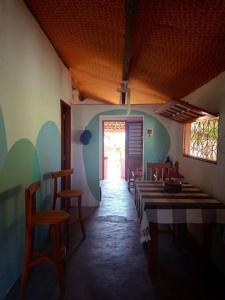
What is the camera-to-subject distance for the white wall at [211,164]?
8.08ft

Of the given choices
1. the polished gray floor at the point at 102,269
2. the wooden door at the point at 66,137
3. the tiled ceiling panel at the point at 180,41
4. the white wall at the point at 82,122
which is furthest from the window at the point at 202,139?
the wooden door at the point at 66,137

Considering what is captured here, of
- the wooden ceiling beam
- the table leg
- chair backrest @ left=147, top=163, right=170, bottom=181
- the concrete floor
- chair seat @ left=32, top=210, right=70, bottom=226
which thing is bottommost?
the concrete floor

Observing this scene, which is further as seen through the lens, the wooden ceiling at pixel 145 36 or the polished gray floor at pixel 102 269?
the polished gray floor at pixel 102 269

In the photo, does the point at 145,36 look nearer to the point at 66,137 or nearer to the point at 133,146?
the point at 66,137

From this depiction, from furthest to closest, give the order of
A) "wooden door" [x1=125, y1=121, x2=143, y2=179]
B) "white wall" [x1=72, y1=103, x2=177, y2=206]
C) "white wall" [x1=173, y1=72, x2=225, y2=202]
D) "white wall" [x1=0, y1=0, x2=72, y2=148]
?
"wooden door" [x1=125, y1=121, x2=143, y2=179] → "white wall" [x1=72, y1=103, x2=177, y2=206] → "white wall" [x1=173, y1=72, x2=225, y2=202] → "white wall" [x1=0, y1=0, x2=72, y2=148]

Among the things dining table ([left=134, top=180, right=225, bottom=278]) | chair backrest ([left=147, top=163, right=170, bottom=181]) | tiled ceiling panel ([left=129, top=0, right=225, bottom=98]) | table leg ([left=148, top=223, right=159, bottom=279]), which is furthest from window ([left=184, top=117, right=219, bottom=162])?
table leg ([left=148, top=223, right=159, bottom=279])

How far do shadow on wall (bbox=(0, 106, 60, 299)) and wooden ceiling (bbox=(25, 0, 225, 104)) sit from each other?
1.14m

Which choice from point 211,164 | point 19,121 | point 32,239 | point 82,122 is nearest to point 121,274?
point 32,239

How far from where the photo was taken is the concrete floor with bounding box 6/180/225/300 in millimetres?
2027

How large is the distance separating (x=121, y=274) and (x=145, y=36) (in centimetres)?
227

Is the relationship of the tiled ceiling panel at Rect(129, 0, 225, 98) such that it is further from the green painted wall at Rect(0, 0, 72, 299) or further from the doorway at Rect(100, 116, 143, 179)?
the doorway at Rect(100, 116, 143, 179)

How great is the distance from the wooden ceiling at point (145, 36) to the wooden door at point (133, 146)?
134 inches

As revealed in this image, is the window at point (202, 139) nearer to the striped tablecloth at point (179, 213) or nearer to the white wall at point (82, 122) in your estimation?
the striped tablecloth at point (179, 213)

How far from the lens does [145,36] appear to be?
7.50ft
